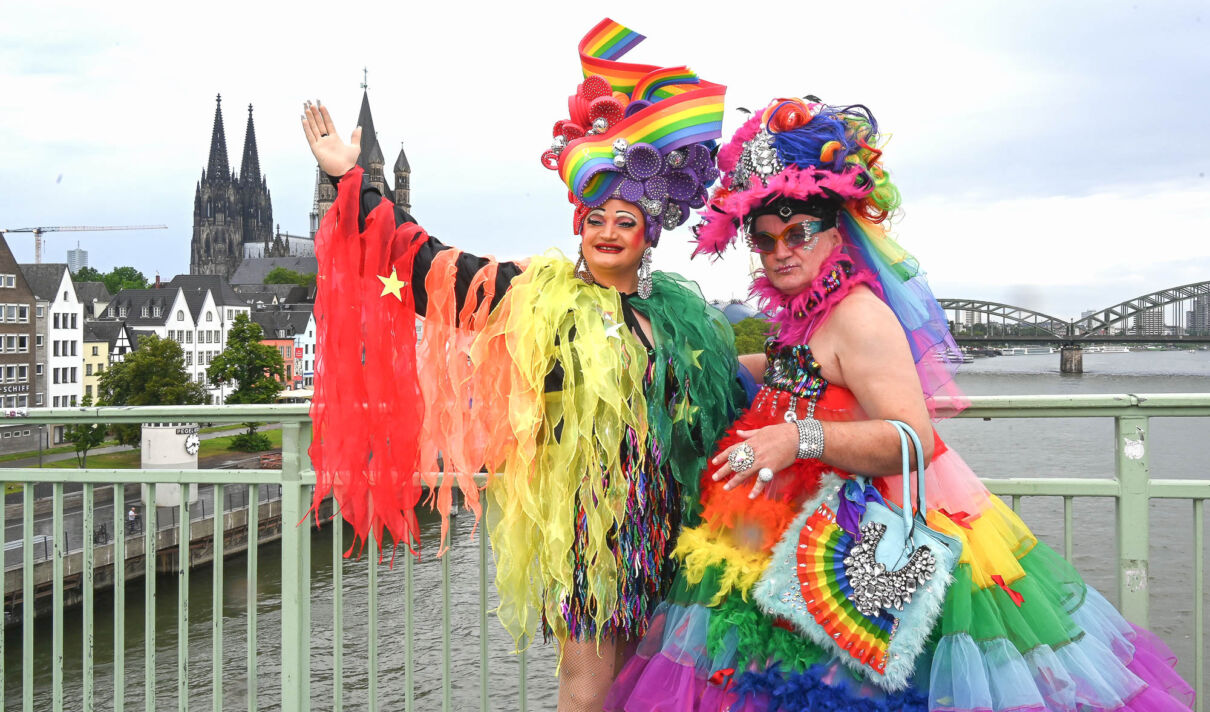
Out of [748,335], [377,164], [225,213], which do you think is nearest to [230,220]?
[225,213]

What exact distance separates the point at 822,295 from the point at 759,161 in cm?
31

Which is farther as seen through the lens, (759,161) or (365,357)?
(365,357)

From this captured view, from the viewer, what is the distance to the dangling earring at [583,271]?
2113 millimetres

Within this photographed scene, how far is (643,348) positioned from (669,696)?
724 millimetres

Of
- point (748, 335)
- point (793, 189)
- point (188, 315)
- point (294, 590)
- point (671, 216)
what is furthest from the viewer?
point (188, 315)

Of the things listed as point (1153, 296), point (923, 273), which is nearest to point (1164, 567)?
point (923, 273)

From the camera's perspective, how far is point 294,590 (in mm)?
2604

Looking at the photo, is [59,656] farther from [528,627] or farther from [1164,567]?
[1164,567]

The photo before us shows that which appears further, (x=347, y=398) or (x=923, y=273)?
(x=347, y=398)

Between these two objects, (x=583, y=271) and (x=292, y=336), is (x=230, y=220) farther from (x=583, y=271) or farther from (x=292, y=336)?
(x=583, y=271)

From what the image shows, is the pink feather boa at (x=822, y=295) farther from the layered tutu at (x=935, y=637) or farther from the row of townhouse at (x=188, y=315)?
the row of townhouse at (x=188, y=315)

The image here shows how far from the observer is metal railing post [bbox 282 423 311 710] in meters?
2.58

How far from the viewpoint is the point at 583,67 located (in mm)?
2135

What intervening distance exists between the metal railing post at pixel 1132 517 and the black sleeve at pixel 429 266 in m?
1.55
